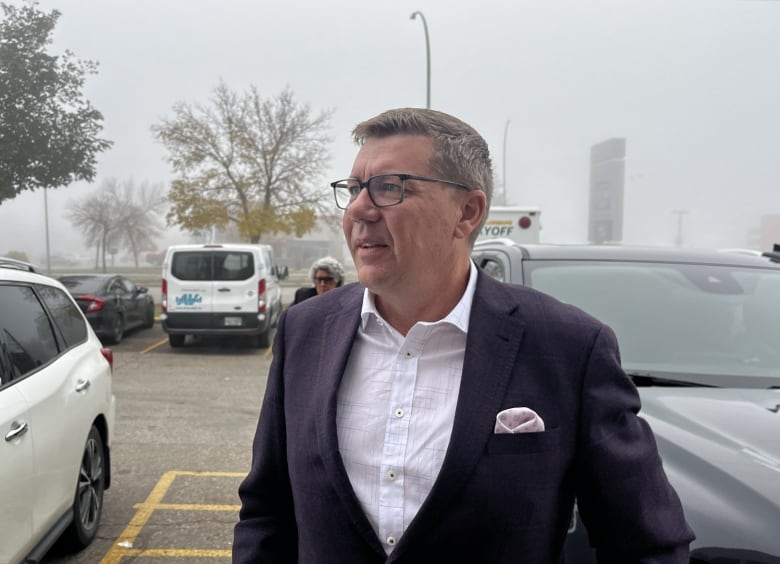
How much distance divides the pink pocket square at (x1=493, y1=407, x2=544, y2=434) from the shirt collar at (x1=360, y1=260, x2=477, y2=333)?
215mm

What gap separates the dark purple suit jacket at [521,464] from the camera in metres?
1.19

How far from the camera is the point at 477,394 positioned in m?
1.23

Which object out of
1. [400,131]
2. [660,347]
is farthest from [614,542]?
[660,347]

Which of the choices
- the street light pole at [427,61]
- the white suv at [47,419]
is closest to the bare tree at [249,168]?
the street light pole at [427,61]

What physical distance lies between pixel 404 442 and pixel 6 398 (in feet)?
6.95

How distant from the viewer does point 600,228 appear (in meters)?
25.7

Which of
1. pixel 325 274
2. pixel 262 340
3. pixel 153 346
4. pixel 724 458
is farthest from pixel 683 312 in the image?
pixel 153 346

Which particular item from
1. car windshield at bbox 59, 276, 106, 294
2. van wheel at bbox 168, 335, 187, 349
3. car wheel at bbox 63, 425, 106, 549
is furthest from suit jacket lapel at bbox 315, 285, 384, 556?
car windshield at bbox 59, 276, 106, 294

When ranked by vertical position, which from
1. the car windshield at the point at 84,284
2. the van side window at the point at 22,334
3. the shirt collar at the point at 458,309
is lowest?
the car windshield at the point at 84,284

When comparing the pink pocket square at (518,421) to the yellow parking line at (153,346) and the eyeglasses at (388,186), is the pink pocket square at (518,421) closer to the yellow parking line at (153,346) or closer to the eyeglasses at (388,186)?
the eyeglasses at (388,186)

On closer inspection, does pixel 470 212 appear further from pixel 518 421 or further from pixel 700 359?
pixel 700 359

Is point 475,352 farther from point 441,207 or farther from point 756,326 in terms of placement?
point 756,326

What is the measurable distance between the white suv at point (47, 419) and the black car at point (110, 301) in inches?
283

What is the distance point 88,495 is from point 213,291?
764 centimetres
